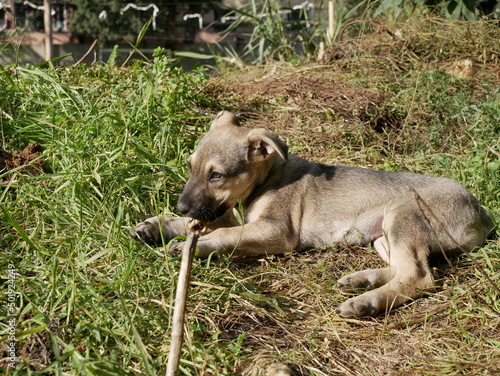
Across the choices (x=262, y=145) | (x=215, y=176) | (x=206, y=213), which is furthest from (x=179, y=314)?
(x=262, y=145)

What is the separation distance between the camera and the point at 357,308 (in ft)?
12.2

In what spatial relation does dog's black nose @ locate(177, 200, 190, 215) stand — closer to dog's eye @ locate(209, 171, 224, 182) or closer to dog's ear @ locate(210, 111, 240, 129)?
dog's eye @ locate(209, 171, 224, 182)

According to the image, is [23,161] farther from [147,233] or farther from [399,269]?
[399,269]

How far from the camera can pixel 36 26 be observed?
21.4m

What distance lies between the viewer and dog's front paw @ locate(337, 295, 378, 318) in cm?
374

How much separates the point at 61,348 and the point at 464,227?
129 inches

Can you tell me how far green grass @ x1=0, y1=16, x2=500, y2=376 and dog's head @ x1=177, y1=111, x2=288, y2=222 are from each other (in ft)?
1.61

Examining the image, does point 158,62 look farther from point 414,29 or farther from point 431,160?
point 414,29

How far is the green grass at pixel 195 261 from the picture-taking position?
10.2 ft

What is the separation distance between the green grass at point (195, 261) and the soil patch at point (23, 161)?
0.13 m

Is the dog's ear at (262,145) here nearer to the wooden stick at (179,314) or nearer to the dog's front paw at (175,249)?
the dog's front paw at (175,249)

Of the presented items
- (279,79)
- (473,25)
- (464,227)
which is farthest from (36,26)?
(464,227)

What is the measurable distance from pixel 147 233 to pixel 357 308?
1746 millimetres

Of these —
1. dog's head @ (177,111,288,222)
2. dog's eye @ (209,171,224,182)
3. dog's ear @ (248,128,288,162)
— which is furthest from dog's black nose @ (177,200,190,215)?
dog's ear @ (248,128,288,162)
